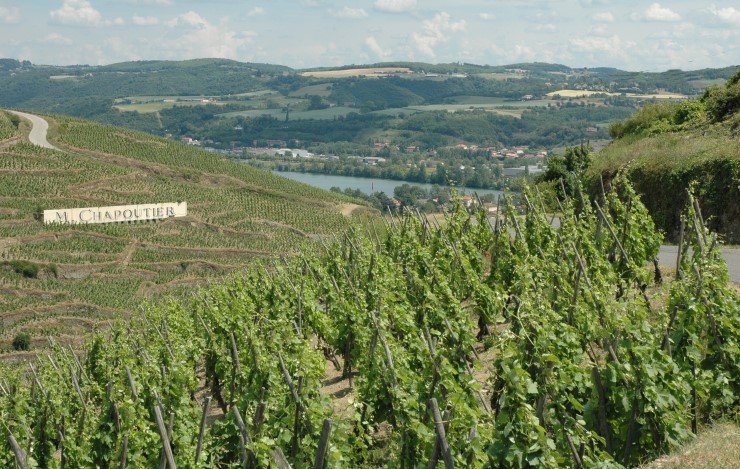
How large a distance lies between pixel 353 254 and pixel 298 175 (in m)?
131

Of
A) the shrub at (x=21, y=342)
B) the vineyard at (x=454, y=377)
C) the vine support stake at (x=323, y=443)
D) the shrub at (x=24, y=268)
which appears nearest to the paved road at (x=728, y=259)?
the vineyard at (x=454, y=377)

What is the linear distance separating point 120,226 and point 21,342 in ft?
74.0

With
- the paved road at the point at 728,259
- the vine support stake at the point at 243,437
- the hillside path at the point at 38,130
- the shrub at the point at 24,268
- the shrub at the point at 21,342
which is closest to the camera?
the vine support stake at the point at 243,437

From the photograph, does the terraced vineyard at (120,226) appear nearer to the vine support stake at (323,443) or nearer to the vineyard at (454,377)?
the vineyard at (454,377)

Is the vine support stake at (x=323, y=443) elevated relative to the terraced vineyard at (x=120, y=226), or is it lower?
elevated

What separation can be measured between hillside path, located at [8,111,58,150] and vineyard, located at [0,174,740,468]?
6652 centimetres

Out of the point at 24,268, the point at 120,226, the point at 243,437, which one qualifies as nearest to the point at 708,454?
the point at 243,437

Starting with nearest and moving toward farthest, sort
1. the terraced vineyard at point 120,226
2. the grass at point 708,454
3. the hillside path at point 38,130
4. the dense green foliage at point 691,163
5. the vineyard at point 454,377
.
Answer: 1. the grass at point 708,454
2. the vineyard at point 454,377
3. the dense green foliage at point 691,163
4. the terraced vineyard at point 120,226
5. the hillside path at point 38,130

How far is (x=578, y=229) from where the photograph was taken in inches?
559

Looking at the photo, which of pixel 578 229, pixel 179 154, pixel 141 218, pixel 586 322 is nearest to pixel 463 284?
pixel 578 229

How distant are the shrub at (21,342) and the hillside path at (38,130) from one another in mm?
41164

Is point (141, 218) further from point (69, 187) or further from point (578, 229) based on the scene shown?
point (578, 229)

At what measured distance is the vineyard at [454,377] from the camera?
790 cm

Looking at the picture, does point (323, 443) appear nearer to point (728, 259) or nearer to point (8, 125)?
point (728, 259)
